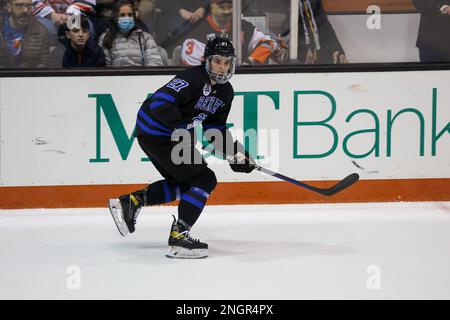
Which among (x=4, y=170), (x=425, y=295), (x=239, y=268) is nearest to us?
(x=425, y=295)

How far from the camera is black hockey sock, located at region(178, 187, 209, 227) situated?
3.99m

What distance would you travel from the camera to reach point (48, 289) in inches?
134

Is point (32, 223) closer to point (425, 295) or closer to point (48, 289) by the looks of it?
point (48, 289)

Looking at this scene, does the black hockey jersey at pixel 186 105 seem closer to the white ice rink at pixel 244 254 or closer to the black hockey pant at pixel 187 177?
the black hockey pant at pixel 187 177

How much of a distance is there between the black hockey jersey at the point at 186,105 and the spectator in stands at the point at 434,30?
1757mm

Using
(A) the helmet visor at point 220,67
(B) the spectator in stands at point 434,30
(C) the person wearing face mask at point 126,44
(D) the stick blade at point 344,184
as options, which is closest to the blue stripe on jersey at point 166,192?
(A) the helmet visor at point 220,67

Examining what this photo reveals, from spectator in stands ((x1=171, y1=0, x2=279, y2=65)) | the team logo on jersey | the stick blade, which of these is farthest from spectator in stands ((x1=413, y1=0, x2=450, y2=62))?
the team logo on jersey

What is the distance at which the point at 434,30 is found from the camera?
538 cm

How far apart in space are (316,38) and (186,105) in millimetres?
1546

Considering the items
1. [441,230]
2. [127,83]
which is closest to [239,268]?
[441,230]

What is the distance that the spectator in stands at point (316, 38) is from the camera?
208 inches

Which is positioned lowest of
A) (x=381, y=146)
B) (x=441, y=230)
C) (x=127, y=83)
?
(x=441, y=230)

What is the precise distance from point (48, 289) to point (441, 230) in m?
2.19

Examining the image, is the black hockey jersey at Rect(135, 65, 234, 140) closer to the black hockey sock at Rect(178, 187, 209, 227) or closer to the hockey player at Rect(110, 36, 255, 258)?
the hockey player at Rect(110, 36, 255, 258)
